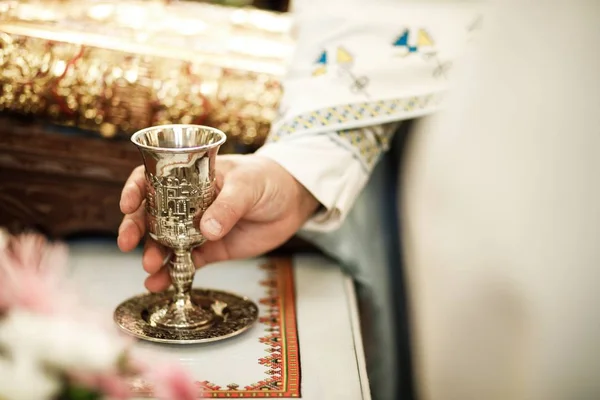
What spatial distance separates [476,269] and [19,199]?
1.74 ft

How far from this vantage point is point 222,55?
0.88 meters

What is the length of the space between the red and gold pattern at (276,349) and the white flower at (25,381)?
0.31m

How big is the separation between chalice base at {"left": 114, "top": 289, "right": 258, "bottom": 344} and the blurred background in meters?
0.21

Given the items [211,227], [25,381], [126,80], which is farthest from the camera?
[126,80]

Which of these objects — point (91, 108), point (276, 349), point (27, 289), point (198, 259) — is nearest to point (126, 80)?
point (91, 108)

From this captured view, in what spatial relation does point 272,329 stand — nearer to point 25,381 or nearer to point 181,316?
point 181,316

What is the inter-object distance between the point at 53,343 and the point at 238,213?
1.18 ft

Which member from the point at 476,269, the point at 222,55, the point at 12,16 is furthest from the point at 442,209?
the point at 12,16

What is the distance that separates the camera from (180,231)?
23.0 inches

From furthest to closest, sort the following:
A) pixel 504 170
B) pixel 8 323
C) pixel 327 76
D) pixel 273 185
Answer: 1. pixel 327 76
2. pixel 273 185
3. pixel 504 170
4. pixel 8 323

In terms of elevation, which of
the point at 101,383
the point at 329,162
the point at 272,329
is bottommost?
the point at 272,329

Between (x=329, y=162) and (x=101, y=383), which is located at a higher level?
(x=101, y=383)

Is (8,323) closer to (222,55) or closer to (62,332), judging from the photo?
(62,332)

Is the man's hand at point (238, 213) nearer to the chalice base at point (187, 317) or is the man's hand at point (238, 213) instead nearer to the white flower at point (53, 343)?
the chalice base at point (187, 317)
